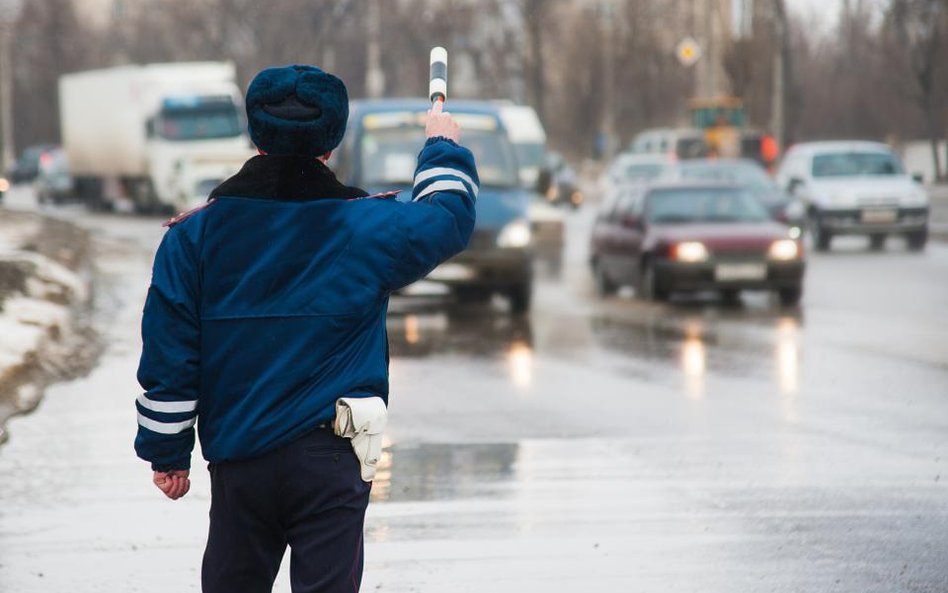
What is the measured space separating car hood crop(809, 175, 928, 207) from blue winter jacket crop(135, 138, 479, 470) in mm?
26574

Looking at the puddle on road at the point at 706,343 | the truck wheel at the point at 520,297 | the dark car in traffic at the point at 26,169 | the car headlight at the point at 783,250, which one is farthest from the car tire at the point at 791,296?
the dark car in traffic at the point at 26,169

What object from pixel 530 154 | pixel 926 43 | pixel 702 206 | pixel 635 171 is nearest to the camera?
pixel 702 206

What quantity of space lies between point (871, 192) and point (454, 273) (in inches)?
497

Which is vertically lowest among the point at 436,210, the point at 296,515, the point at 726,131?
the point at 726,131

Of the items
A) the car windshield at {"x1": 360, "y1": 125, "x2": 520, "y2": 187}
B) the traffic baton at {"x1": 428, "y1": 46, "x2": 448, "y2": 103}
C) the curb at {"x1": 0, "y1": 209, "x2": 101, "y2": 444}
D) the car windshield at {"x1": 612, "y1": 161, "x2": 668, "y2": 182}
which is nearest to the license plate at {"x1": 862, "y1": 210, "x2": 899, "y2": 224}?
the car windshield at {"x1": 360, "y1": 125, "x2": 520, "y2": 187}

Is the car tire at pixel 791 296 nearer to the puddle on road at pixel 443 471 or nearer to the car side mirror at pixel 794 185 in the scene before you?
the puddle on road at pixel 443 471

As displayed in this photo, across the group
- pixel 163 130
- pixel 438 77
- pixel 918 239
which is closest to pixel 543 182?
pixel 918 239

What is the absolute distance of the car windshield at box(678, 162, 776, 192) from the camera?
29502 mm

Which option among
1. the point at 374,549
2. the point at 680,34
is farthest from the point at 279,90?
the point at 680,34

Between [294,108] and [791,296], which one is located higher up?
[294,108]

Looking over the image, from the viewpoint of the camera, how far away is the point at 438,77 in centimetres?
470

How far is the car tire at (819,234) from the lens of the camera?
30500mm

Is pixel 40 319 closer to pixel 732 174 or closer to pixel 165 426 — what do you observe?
pixel 165 426

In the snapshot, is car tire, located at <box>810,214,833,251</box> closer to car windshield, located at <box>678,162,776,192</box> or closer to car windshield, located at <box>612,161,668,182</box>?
car windshield, located at <box>678,162,776,192</box>
